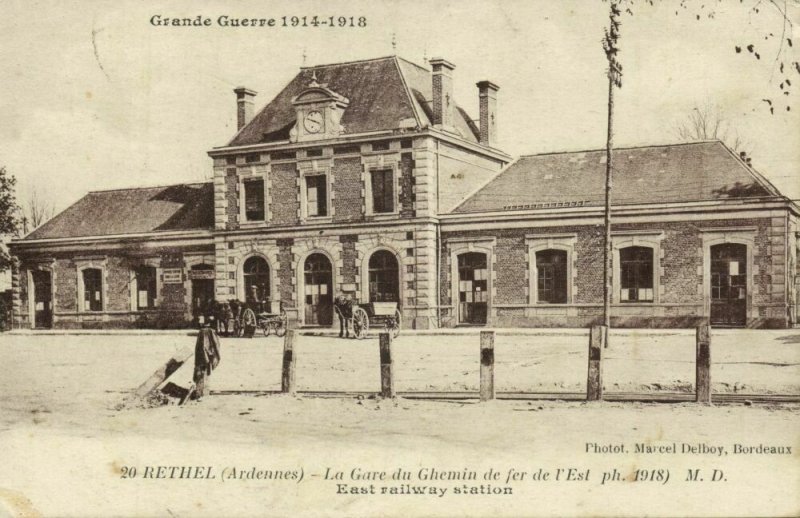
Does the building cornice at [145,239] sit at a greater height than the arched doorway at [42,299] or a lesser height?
greater

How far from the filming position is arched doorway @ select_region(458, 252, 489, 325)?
21188 mm

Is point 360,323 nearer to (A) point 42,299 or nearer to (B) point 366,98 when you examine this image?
(B) point 366,98

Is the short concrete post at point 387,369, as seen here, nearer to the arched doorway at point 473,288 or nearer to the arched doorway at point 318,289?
the arched doorway at point 473,288

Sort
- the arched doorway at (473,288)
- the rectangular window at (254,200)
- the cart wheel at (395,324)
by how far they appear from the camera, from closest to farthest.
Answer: the cart wheel at (395,324) → the arched doorway at (473,288) → the rectangular window at (254,200)

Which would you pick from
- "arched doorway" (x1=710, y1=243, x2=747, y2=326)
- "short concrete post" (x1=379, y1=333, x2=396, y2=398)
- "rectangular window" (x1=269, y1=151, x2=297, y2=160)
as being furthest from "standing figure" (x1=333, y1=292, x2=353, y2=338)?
"short concrete post" (x1=379, y1=333, x2=396, y2=398)

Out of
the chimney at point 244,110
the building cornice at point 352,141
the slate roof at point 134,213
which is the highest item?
the chimney at point 244,110

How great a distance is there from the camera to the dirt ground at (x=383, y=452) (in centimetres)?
743

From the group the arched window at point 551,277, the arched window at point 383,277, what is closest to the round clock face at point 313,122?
the arched window at point 383,277

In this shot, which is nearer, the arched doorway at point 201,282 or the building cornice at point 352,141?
the building cornice at point 352,141

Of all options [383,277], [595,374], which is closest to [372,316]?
[383,277]

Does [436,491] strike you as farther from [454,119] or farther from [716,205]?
[454,119]

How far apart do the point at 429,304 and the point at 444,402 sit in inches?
453

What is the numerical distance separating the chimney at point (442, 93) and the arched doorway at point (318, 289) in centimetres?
462

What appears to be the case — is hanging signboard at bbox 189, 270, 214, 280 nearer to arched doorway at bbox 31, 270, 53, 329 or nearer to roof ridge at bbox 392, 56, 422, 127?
arched doorway at bbox 31, 270, 53, 329
